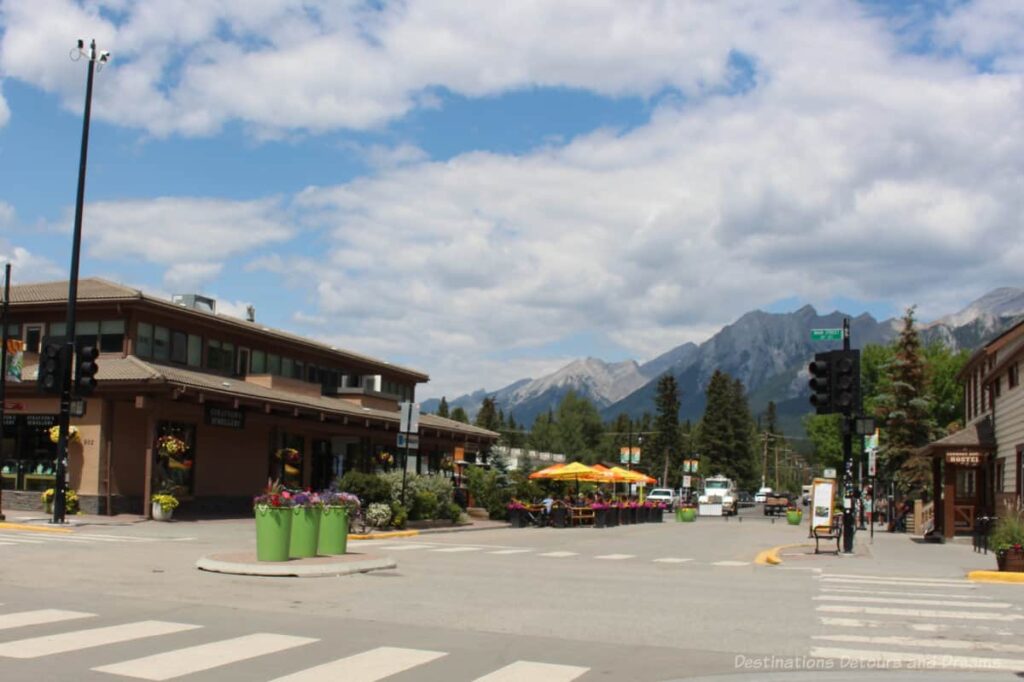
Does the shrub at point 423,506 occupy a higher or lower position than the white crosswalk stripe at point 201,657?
lower

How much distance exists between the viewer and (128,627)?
10.2m

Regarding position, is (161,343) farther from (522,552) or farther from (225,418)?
(522,552)

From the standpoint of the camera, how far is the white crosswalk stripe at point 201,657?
814 centimetres

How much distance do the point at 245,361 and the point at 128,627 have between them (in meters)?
31.8

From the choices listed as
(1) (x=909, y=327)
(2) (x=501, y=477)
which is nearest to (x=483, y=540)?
(2) (x=501, y=477)

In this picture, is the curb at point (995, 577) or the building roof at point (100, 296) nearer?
the curb at point (995, 577)

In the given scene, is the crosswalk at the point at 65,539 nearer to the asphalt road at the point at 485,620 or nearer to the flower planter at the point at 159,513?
the asphalt road at the point at 485,620

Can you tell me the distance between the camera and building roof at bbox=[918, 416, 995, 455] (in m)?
33.6

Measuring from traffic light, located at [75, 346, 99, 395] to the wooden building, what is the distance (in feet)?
14.4

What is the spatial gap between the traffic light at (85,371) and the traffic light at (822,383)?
17.0 metres

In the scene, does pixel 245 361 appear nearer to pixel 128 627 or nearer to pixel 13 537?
pixel 13 537

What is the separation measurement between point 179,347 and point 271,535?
21963 mm

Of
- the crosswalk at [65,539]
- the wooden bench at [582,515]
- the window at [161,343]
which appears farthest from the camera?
the wooden bench at [582,515]

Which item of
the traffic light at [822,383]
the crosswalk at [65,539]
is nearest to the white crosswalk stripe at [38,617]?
the crosswalk at [65,539]
